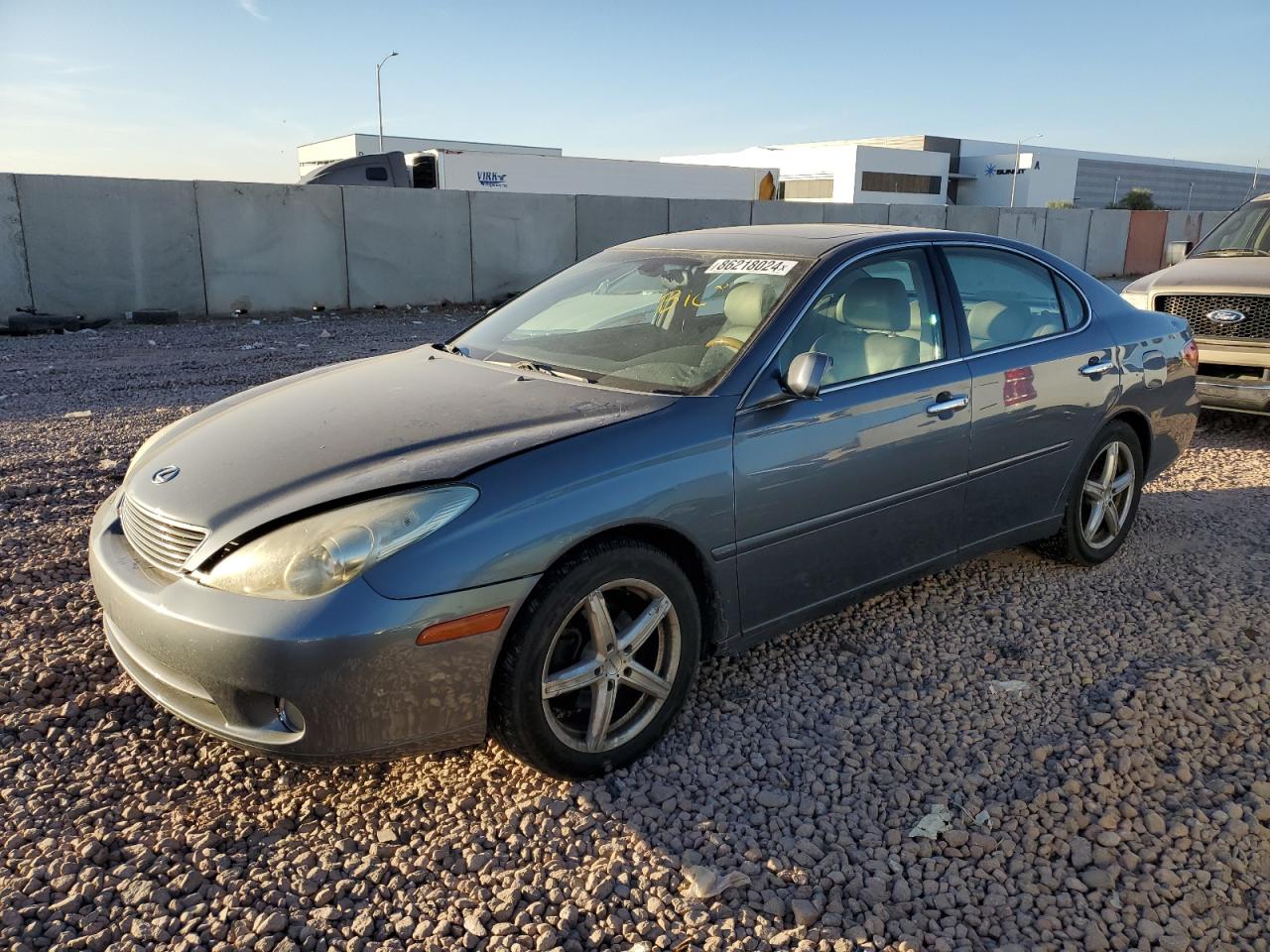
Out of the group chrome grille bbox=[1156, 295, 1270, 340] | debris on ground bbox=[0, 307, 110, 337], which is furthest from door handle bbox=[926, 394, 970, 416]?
debris on ground bbox=[0, 307, 110, 337]

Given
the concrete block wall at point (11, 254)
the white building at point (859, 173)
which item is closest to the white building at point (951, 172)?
the white building at point (859, 173)

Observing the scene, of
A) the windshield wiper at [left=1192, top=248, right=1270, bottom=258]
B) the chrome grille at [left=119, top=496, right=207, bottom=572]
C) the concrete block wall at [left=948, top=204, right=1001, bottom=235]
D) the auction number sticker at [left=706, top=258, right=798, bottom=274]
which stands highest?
the concrete block wall at [left=948, top=204, right=1001, bottom=235]

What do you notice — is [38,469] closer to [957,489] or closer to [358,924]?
[358,924]

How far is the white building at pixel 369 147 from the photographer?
60175mm

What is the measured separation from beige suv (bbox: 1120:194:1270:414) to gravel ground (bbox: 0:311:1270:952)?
11.9ft

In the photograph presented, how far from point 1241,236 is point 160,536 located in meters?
8.77

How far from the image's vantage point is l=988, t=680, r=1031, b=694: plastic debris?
3.59m

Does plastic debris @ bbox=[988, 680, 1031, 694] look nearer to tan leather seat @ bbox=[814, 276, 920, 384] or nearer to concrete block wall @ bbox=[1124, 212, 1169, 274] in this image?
tan leather seat @ bbox=[814, 276, 920, 384]

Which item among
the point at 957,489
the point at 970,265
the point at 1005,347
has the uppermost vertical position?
the point at 970,265

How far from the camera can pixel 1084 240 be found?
90.4ft

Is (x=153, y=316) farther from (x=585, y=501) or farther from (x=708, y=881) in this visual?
(x=708, y=881)

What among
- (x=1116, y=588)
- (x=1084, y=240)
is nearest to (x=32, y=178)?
(x=1116, y=588)

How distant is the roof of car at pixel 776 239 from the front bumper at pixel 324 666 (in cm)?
188

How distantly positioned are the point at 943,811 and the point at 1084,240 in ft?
93.0
